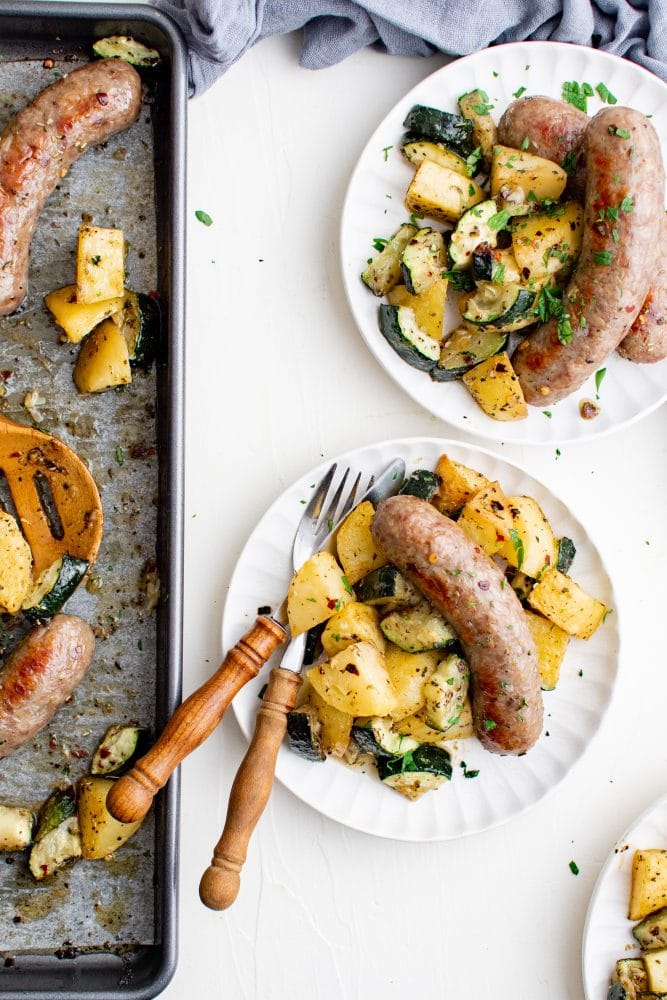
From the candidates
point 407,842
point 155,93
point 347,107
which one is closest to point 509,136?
point 347,107

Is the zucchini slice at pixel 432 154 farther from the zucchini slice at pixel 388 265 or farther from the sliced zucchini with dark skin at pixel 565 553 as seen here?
the sliced zucchini with dark skin at pixel 565 553

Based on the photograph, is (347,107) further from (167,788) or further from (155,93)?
(167,788)

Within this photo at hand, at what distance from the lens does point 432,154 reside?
2109 mm

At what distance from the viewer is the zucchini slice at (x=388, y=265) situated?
2.10 m

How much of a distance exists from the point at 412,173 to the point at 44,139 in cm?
82

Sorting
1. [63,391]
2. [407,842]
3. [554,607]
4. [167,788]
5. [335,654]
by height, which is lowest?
[407,842]

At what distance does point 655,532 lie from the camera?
231 centimetres

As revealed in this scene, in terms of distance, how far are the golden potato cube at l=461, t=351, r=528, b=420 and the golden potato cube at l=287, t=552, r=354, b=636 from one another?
0.54m

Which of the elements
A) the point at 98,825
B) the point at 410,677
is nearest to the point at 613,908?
the point at 410,677

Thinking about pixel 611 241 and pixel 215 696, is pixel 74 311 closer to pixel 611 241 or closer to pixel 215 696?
pixel 215 696

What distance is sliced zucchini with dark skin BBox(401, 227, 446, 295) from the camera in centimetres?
205

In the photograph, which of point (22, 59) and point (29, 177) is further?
point (22, 59)

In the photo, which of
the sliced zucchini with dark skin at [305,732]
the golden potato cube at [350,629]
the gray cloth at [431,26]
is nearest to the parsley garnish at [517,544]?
the golden potato cube at [350,629]

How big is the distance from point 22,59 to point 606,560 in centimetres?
178
